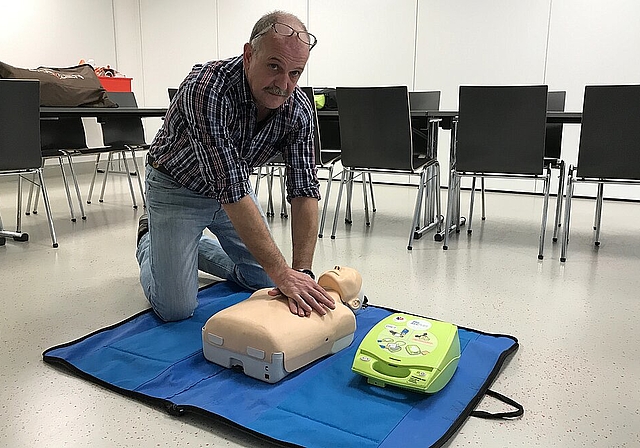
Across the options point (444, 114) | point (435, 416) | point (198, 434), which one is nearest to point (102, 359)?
point (198, 434)

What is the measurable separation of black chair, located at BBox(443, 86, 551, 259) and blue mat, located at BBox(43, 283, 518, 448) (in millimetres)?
1457

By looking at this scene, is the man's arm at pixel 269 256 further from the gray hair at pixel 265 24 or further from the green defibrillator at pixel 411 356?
the gray hair at pixel 265 24

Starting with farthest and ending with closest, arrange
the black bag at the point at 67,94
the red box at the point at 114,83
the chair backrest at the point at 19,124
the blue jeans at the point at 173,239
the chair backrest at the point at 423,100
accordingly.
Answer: the red box at the point at 114,83
the chair backrest at the point at 423,100
the black bag at the point at 67,94
the chair backrest at the point at 19,124
the blue jeans at the point at 173,239

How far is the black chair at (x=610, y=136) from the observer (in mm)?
2939

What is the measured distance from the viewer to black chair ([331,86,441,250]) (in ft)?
10.8

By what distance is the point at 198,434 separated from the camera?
1.45 m

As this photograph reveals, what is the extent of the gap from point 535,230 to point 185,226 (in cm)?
259

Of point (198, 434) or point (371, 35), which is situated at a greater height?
point (371, 35)

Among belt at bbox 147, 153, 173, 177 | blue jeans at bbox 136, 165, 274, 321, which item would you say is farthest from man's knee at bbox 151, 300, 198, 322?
belt at bbox 147, 153, 173, 177

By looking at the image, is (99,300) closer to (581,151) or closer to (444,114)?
(444,114)

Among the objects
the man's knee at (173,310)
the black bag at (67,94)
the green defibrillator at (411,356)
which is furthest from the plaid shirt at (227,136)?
the black bag at (67,94)

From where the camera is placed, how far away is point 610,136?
118 inches

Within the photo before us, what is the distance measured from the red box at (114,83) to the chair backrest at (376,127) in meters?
4.05

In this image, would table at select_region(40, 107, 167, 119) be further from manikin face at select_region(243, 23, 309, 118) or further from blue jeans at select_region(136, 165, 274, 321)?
manikin face at select_region(243, 23, 309, 118)
